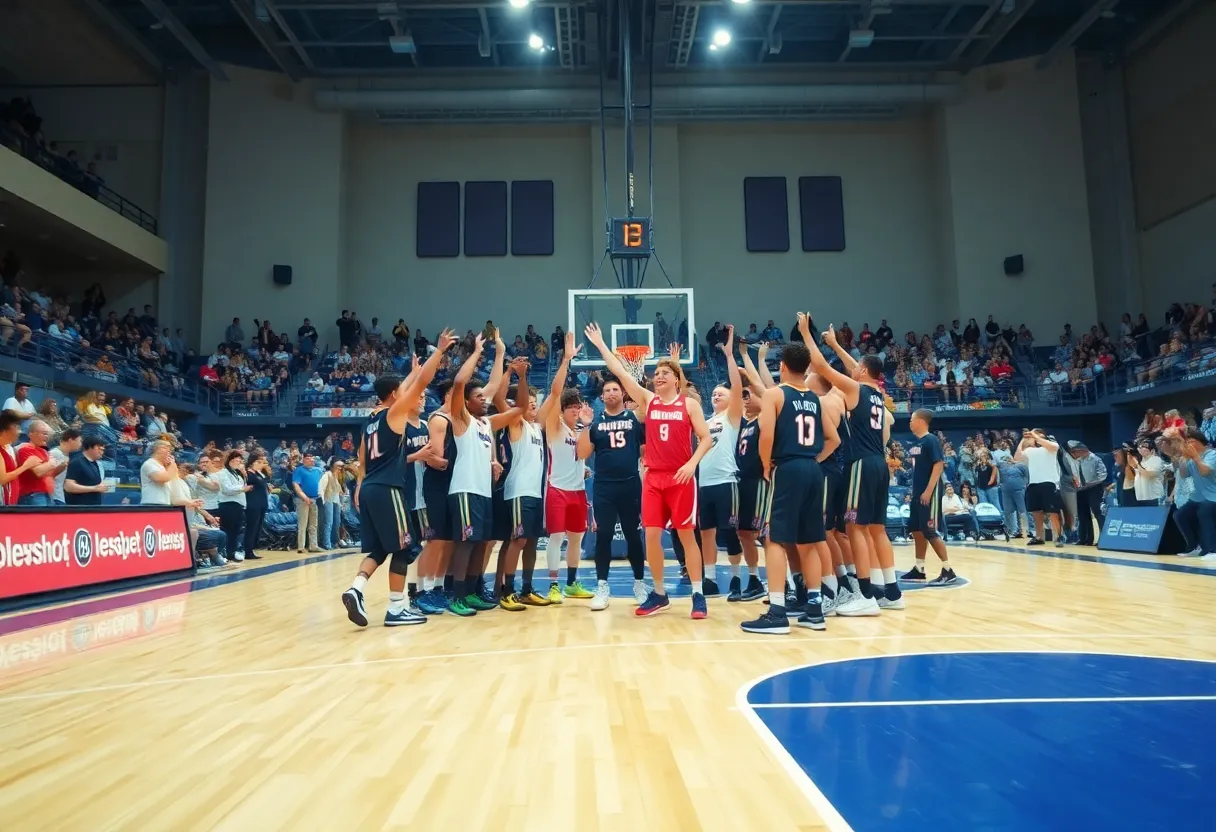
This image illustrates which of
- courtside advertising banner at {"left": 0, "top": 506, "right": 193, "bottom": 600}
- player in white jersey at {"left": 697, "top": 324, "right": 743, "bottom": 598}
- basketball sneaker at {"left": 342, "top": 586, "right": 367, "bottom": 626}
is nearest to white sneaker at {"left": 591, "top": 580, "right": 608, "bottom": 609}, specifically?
player in white jersey at {"left": 697, "top": 324, "right": 743, "bottom": 598}

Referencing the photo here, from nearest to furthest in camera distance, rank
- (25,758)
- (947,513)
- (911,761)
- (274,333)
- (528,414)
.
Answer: (911,761)
(25,758)
(528,414)
(947,513)
(274,333)

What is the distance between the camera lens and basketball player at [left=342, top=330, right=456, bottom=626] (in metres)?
5.61

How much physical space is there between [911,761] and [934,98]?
2446 centimetres

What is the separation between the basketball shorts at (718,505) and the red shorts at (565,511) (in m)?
1.01

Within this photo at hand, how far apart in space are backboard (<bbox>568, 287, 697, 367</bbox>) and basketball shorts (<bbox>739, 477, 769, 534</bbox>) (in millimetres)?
9842

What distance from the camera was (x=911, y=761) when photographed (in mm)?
2611

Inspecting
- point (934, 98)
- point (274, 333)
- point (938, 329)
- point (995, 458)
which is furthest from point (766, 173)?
point (274, 333)

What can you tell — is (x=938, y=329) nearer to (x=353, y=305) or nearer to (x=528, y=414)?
(x=353, y=305)

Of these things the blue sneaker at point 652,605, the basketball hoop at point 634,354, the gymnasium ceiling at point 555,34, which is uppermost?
the gymnasium ceiling at point 555,34

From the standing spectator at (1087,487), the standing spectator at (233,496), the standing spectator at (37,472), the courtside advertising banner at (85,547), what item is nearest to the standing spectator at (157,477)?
the courtside advertising banner at (85,547)

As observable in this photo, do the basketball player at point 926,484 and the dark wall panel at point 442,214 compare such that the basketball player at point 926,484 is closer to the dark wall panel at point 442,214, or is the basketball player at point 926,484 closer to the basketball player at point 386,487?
the basketball player at point 386,487

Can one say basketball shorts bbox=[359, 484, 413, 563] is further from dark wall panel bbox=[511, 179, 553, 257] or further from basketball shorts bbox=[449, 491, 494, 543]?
dark wall panel bbox=[511, 179, 553, 257]

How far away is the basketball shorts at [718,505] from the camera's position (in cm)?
698

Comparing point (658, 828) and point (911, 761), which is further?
point (911, 761)
